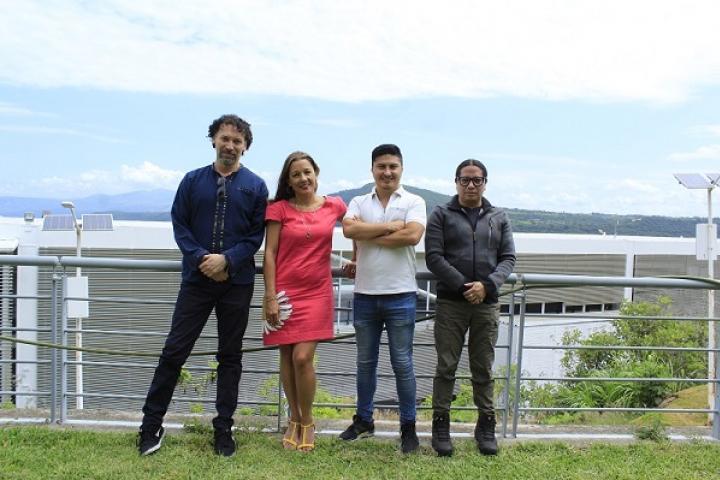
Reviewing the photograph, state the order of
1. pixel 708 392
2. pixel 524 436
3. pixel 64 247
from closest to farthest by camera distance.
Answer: pixel 524 436
pixel 708 392
pixel 64 247

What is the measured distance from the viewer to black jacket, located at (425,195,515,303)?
3602mm

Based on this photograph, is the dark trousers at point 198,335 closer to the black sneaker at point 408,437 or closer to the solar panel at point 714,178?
the black sneaker at point 408,437

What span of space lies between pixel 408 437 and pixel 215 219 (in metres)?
1.66

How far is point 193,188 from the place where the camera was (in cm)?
353

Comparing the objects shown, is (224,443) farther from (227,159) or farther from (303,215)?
(227,159)

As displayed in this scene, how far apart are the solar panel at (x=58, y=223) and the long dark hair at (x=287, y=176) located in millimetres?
15455

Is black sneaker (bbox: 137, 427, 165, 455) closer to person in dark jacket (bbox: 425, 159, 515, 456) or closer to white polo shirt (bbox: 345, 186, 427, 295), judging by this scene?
white polo shirt (bbox: 345, 186, 427, 295)

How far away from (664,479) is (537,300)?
21.0 meters

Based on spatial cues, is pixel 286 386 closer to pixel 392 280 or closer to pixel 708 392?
pixel 392 280

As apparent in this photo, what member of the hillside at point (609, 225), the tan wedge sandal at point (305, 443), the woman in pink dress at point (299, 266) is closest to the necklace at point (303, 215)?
the woman in pink dress at point (299, 266)

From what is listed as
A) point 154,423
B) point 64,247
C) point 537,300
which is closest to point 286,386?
point 154,423

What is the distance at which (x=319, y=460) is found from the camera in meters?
3.59

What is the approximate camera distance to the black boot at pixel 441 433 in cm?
376

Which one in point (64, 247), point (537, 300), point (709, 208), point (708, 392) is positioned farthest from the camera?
point (537, 300)
